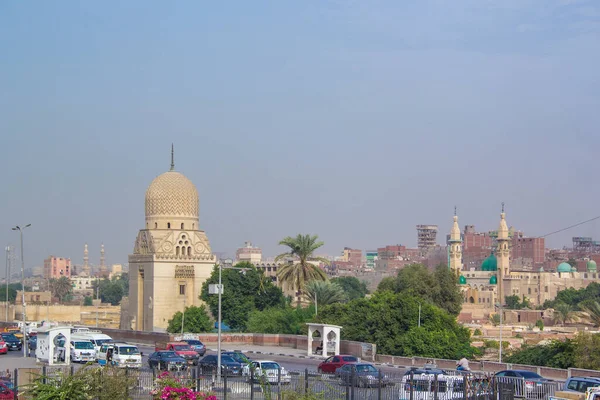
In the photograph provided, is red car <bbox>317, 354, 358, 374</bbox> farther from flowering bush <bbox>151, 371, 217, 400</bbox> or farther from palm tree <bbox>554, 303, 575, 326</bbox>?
palm tree <bbox>554, 303, 575, 326</bbox>

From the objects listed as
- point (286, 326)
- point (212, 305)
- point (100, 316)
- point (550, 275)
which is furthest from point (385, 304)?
point (550, 275)

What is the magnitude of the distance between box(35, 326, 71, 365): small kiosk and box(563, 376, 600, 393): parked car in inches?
719

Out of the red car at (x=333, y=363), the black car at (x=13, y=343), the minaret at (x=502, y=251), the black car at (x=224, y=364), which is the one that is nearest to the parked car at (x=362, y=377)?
the red car at (x=333, y=363)

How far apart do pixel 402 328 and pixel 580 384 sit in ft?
72.3

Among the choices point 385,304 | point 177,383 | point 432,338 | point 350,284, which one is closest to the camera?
point 177,383

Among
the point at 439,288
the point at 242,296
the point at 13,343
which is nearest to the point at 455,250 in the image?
the point at 439,288

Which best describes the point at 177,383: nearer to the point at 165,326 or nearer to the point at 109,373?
the point at 109,373

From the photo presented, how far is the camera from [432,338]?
1706 inches

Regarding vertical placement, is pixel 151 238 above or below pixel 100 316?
above

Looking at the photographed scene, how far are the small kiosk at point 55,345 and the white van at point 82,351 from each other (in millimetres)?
663

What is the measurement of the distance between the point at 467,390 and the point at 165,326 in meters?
53.3

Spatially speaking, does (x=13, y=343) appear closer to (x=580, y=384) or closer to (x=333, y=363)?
(x=333, y=363)

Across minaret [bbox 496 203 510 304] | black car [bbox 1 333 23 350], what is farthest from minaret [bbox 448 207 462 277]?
black car [bbox 1 333 23 350]

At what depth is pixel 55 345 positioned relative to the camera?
118ft
